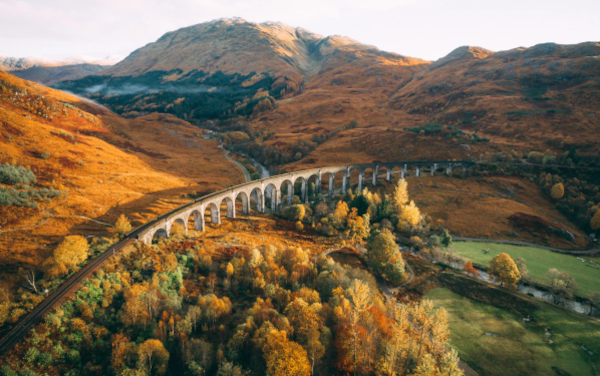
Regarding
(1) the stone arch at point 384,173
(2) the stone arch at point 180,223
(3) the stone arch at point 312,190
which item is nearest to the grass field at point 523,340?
(2) the stone arch at point 180,223

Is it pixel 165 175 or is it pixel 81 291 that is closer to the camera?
pixel 81 291

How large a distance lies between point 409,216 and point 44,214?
76018mm

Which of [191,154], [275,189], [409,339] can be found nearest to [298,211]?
[275,189]

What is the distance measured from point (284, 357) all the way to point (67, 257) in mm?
29455

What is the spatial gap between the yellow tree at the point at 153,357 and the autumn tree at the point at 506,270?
51.2m

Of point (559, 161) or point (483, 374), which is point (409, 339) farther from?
point (559, 161)

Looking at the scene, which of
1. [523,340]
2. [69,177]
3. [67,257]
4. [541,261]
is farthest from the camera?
[69,177]

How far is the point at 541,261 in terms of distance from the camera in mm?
56219

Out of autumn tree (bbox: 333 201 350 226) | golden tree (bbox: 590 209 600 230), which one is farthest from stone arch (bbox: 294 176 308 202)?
golden tree (bbox: 590 209 600 230)

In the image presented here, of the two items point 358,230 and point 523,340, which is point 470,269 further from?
point 358,230

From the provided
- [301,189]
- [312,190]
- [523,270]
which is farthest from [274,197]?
[523,270]

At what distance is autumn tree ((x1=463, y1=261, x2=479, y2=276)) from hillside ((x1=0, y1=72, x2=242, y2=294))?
66.4 metres

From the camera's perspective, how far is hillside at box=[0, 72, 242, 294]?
4222cm

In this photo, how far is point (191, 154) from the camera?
5310 inches
